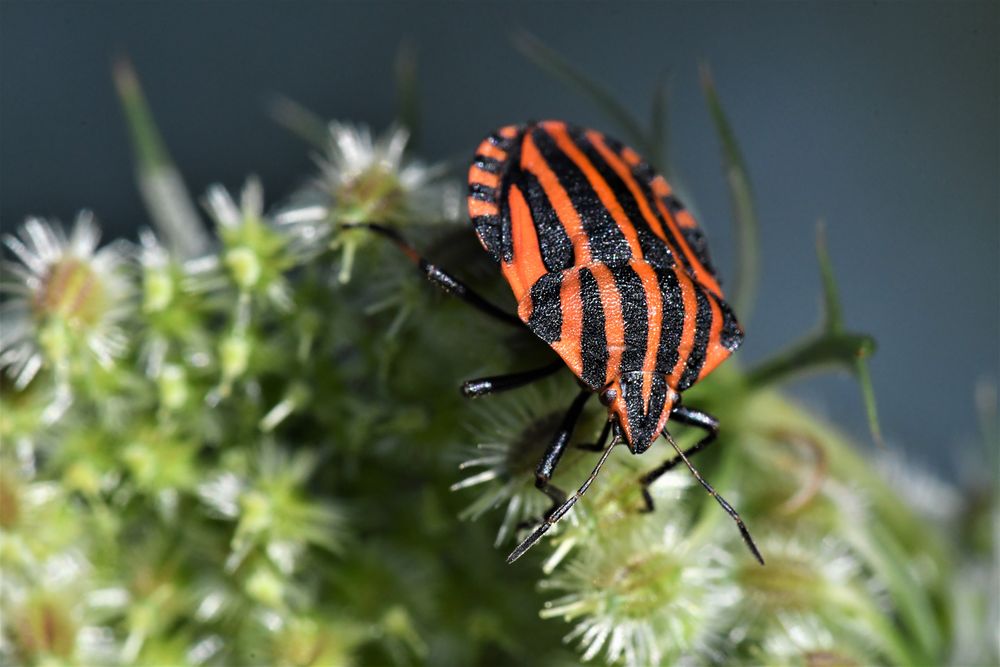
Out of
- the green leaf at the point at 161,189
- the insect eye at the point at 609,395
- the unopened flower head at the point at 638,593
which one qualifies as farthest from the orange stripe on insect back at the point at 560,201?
the green leaf at the point at 161,189

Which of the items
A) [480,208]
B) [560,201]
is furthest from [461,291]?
[560,201]

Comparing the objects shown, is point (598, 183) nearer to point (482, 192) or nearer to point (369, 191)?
point (482, 192)

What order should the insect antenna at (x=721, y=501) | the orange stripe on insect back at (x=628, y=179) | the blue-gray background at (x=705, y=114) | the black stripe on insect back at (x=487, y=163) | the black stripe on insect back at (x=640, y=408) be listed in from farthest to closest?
the blue-gray background at (x=705, y=114), the black stripe on insect back at (x=487, y=163), the orange stripe on insect back at (x=628, y=179), the insect antenna at (x=721, y=501), the black stripe on insect back at (x=640, y=408)

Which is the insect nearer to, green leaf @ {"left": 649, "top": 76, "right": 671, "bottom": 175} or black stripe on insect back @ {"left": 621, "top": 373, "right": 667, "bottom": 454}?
black stripe on insect back @ {"left": 621, "top": 373, "right": 667, "bottom": 454}

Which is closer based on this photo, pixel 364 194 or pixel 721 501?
pixel 721 501

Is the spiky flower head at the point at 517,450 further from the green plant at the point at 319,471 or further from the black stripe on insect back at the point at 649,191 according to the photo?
the black stripe on insect back at the point at 649,191

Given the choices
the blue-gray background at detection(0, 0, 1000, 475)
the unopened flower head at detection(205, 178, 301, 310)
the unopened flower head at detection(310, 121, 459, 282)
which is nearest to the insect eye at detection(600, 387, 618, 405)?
the unopened flower head at detection(310, 121, 459, 282)
